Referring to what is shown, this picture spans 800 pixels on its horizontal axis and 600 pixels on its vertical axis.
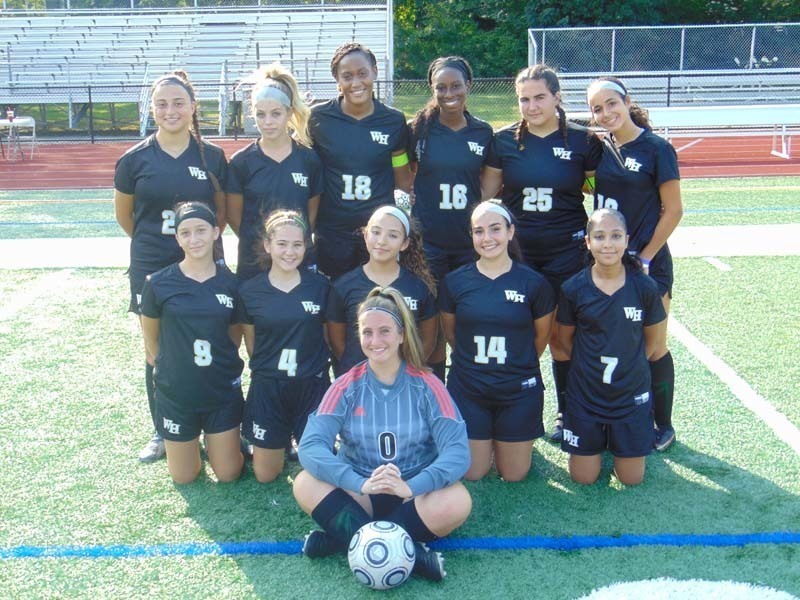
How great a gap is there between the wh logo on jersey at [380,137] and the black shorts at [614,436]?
167cm

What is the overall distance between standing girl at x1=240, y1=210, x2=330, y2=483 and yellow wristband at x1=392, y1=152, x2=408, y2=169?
761 mm

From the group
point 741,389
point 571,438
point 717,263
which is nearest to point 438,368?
point 571,438

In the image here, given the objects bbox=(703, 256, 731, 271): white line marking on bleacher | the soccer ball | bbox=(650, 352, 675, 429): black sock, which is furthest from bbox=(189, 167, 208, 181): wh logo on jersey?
bbox=(703, 256, 731, 271): white line marking on bleacher

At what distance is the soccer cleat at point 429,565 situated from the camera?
3.12m

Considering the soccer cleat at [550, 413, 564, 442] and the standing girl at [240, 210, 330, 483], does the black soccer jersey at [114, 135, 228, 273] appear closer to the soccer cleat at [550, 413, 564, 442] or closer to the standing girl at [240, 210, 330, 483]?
the standing girl at [240, 210, 330, 483]

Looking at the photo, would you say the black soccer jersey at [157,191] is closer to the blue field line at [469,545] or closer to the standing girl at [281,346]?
the standing girl at [281,346]

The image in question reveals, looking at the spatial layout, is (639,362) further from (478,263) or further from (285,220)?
(285,220)

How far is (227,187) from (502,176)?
1.41 m

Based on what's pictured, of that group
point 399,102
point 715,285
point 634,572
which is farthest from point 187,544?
point 399,102

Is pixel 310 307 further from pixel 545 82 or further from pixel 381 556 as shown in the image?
pixel 545 82

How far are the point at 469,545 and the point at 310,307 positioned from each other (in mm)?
1291

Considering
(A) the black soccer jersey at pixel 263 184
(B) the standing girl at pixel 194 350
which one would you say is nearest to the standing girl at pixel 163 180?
(A) the black soccer jersey at pixel 263 184

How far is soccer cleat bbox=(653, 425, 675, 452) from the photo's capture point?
4227mm

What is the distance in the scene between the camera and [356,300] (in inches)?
155
